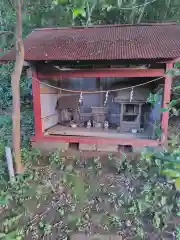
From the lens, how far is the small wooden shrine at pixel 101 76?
16.4 ft

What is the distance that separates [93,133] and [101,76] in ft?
5.33

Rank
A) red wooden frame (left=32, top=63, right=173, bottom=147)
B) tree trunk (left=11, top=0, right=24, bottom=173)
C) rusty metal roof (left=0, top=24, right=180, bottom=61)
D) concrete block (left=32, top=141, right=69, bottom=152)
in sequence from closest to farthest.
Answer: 1. tree trunk (left=11, top=0, right=24, bottom=173)
2. rusty metal roof (left=0, top=24, right=180, bottom=61)
3. red wooden frame (left=32, top=63, right=173, bottom=147)
4. concrete block (left=32, top=141, right=69, bottom=152)

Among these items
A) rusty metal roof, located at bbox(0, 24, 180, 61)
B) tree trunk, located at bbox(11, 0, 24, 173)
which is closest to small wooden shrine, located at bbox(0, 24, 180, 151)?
rusty metal roof, located at bbox(0, 24, 180, 61)

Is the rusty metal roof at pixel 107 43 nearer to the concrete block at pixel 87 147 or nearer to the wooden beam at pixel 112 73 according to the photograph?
the wooden beam at pixel 112 73

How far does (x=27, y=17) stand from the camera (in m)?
10.4

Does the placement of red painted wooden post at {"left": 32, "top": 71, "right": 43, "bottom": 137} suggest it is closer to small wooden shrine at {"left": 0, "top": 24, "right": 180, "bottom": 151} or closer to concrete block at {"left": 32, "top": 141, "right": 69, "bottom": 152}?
small wooden shrine at {"left": 0, "top": 24, "right": 180, "bottom": 151}

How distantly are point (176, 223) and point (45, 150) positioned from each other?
11.8 ft

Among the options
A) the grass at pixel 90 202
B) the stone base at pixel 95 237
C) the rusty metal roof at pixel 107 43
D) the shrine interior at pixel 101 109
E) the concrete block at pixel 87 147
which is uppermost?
the rusty metal roof at pixel 107 43

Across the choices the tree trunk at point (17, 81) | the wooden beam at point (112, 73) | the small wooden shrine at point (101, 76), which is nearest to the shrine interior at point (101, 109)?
the small wooden shrine at point (101, 76)

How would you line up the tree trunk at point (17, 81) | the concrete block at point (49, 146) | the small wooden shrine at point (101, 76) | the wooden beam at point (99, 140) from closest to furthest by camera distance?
the tree trunk at point (17, 81), the small wooden shrine at point (101, 76), the wooden beam at point (99, 140), the concrete block at point (49, 146)

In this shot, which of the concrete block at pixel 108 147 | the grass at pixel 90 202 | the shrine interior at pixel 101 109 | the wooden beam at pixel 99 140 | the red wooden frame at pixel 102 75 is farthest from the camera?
the shrine interior at pixel 101 109

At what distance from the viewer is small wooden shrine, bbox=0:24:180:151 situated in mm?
4996

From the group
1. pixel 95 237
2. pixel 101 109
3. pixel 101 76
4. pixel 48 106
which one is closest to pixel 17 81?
pixel 101 76

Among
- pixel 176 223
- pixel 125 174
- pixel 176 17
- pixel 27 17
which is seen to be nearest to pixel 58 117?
pixel 125 174
